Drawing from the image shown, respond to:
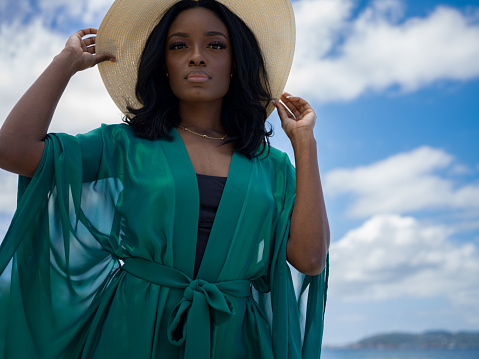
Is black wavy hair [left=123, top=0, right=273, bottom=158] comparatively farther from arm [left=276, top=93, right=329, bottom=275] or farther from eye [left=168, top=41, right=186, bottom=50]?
arm [left=276, top=93, right=329, bottom=275]

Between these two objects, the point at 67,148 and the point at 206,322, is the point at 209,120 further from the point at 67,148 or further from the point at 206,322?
the point at 206,322

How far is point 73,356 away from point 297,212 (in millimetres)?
931

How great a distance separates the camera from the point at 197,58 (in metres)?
2.38

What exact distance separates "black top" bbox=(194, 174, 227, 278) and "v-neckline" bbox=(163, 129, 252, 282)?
0.12 feet

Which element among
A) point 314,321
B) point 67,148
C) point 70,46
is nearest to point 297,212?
point 314,321

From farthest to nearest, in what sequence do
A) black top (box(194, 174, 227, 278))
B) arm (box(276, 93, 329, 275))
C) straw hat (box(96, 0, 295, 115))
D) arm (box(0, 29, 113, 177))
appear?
straw hat (box(96, 0, 295, 115))
arm (box(276, 93, 329, 275))
black top (box(194, 174, 227, 278))
arm (box(0, 29, 113, 177))

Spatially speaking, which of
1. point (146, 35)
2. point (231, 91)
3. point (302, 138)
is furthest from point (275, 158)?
point (146, 35)

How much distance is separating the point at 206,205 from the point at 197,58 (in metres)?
0.56

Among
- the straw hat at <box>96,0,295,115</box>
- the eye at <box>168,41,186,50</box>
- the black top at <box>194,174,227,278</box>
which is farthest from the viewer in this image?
the straw hat at <box>96,0,295,115</box>

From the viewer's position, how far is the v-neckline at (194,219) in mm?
2127

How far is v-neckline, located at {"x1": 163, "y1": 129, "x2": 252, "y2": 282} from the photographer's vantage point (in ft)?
6.98

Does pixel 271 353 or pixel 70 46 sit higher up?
pixel 70 46

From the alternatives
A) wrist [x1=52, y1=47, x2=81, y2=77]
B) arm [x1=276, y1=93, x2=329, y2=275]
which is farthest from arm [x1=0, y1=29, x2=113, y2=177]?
arm [x1=276, y1=93, x2=329, y2=275]

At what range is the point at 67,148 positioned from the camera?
2.14 meters
